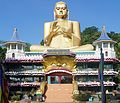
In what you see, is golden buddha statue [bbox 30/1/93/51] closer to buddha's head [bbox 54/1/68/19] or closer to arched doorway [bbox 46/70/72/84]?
buddha's head [bbox 54/1/68/19]

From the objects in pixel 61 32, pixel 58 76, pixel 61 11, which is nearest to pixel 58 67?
pixel 58 76

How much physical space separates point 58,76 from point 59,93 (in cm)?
594

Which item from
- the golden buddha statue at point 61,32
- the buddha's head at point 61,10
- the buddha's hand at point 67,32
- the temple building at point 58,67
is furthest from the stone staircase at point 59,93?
the buddha's head at point 61,10

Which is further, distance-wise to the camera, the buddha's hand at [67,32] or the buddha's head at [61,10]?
the buddha's head at [61,10]

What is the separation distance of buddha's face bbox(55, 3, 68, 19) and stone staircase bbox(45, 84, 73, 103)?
43.9ft

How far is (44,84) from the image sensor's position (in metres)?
36.1

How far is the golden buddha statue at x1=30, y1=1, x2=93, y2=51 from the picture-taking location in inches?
1780

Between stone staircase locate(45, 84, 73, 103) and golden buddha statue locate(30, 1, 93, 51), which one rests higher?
golden buddha statue locate(30, 1, 93, 51)

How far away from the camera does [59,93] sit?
112 ft

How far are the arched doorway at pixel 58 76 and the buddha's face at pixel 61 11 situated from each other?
32.9 feet

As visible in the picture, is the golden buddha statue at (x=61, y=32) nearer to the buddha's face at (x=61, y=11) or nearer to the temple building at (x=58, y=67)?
the buddha's face at (x=61, y=11)

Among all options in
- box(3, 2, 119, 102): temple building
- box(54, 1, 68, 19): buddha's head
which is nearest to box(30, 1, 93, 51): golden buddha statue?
box(54, 1, 68, 19): buddha's head

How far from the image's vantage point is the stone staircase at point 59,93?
32309mm

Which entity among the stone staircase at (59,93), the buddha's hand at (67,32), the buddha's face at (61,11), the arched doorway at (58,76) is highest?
the buddha's face at (61,11)
